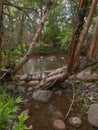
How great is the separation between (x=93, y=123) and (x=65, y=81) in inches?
59.2

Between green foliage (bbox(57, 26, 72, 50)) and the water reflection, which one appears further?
green foliage (bbox(57, 26, 72, 50))

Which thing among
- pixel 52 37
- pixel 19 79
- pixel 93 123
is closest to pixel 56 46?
pixel 52 37

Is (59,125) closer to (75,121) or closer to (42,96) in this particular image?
(75,121)

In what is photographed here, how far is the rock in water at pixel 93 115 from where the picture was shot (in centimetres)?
386

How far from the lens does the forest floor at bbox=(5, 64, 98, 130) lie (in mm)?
3961

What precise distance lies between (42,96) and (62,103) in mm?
426

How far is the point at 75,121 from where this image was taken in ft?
13.0

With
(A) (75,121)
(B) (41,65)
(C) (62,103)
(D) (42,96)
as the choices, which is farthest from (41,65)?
(A) (75,121)

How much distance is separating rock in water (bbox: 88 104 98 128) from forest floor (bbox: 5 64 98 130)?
69mm

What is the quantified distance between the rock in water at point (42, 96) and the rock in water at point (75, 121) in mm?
775

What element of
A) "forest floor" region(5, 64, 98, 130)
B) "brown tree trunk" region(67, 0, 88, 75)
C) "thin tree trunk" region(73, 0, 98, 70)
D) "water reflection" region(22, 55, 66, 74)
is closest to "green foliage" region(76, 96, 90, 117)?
"forest floor" region(5, 64, 98, 130)

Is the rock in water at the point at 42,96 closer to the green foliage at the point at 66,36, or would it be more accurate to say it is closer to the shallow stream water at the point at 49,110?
the shallow stream water at the point at 49,110

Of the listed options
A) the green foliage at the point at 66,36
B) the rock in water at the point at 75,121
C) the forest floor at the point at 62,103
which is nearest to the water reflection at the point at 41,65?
the green foliage at the point at 66,36

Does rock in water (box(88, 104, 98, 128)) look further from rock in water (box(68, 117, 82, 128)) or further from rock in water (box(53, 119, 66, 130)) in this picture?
Result: rock in water (box(53, 119, 66, 130))
